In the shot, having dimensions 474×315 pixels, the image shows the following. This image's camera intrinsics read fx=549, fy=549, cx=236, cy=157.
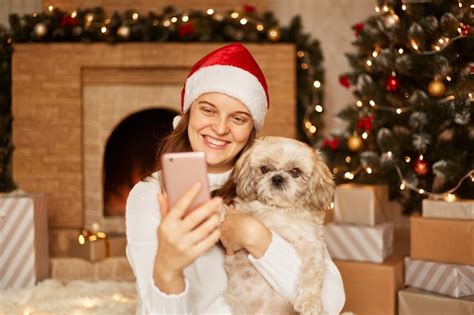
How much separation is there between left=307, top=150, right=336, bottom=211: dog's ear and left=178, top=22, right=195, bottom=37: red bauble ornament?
119 inches

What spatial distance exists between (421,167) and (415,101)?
1.46 ft

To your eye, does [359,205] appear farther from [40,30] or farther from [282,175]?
[40,30]

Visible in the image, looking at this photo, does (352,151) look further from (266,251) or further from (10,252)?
(266,251)

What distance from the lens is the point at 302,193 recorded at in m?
1.80

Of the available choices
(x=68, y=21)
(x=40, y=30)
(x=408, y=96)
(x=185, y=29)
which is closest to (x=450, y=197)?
(x=408, y=96)

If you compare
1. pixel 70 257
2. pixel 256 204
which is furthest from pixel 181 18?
pixel 256 204

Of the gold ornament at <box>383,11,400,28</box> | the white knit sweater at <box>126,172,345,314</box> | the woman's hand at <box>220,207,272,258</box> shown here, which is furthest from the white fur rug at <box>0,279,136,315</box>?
the gold ornament at <box>383,11,400,28</box>

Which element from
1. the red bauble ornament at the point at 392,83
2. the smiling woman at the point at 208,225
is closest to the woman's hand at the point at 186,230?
the smiling woman at the point at 208,225

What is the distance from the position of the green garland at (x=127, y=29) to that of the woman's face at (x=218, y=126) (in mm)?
2925

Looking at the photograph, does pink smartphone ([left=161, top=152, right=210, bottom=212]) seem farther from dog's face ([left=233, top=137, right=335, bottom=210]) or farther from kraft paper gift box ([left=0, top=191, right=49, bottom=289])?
kraft paper gift box ([left=0, top=191, right=49, bottom=289])

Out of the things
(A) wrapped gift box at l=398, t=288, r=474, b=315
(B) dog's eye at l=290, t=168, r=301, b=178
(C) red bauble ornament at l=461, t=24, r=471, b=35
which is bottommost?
(A) wrapped gift box at l=398, t=288, r=474, b=315

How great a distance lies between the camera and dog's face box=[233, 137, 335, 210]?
1.77 metres

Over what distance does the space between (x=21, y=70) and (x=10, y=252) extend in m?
1.73

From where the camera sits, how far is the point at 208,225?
112 centimetres
